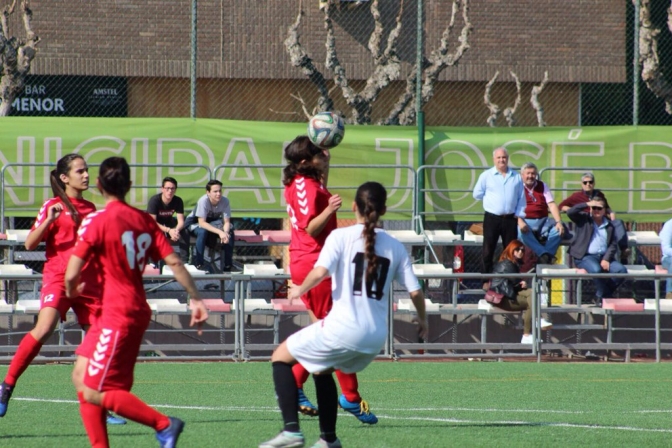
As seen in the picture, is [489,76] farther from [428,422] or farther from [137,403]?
[137,403]

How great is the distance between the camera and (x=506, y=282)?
13.8 metres

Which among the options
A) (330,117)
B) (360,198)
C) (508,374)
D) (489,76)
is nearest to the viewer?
(360,198)

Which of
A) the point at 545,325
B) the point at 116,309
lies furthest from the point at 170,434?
the point at 545,325

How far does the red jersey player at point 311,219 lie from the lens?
284 inches

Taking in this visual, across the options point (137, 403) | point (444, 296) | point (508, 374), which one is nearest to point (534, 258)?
point (444, 296)

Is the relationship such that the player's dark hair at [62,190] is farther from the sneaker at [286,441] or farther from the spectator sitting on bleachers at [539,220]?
the spectator sitting on bleachers at [539,220]

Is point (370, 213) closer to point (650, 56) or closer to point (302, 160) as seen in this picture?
point (302, 160)

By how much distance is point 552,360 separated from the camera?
1407 centimetres

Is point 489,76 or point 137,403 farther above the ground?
point 489,76

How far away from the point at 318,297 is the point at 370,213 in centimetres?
132

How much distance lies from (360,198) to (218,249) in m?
9.38

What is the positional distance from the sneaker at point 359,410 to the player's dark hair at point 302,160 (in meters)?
1.47

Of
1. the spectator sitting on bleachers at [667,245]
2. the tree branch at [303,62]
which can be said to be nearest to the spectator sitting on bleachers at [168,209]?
the tree branch at [303,62]

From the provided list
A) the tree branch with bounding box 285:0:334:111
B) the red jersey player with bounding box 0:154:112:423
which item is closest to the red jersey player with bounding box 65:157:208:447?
the red jersey player with bounding box 0:154:112:423
